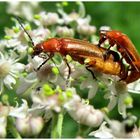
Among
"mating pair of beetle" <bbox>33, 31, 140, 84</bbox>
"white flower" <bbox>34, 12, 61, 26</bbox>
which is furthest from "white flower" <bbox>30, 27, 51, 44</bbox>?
"mating pair of beetle" <bbox>33, 31, 140, 84</bbox>

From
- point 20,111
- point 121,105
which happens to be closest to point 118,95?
point 121,105

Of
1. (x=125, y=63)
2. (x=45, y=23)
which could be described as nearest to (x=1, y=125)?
(x=125, y=63)

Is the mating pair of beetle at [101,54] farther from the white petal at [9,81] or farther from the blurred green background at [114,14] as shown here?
the blurred green background at [114,14]

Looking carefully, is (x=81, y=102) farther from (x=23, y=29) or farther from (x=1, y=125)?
(x=23, y=29)

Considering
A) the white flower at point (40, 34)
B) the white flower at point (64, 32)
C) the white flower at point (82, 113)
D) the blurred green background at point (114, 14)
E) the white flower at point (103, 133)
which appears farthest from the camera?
the blurred green background at point (114, 14)

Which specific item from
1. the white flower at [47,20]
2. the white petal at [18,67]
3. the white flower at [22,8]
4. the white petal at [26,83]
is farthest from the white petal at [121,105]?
the white flower at [22,8]

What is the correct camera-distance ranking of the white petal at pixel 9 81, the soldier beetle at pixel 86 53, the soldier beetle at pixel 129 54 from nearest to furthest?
the soldier beetle at pixel 86 53 → the soldier beetle at pixel 129 54 → the white petal at pixel 9 81

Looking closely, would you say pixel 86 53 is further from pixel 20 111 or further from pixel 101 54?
pixel 20 111
